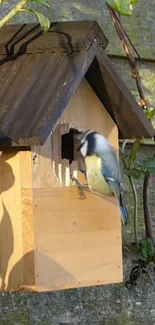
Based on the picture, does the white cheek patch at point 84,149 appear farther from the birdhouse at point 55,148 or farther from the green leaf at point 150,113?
the green leaf at point 150,113

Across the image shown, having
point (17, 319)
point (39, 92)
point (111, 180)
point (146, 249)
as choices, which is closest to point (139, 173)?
point (146, 249)

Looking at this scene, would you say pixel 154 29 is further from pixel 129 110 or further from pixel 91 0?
pixel 129 110

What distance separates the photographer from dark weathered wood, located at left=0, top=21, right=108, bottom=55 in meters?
1.79

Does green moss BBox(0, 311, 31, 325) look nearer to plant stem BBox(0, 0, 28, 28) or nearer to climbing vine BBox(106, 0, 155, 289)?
climbing vine BBox(106, 0, 155, 289)

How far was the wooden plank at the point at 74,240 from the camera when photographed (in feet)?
5.64

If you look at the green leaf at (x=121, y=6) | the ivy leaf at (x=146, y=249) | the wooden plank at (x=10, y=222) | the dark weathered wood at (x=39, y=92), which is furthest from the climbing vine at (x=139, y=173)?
the wooden plank at (x=10, y=222)

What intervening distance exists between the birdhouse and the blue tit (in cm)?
2

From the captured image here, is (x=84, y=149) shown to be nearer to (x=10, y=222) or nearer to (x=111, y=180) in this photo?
(x=111, y=180)

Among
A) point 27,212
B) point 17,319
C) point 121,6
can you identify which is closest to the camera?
point 27,212

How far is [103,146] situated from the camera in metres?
1.87

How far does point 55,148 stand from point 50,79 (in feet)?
0.41

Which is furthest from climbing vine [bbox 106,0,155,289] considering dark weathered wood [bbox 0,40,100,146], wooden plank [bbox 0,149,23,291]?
wooden plank [bbox 0,149,23,291]

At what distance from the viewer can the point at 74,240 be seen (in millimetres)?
1795

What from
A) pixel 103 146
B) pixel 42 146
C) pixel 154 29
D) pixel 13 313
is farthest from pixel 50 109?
pixel 154 29
